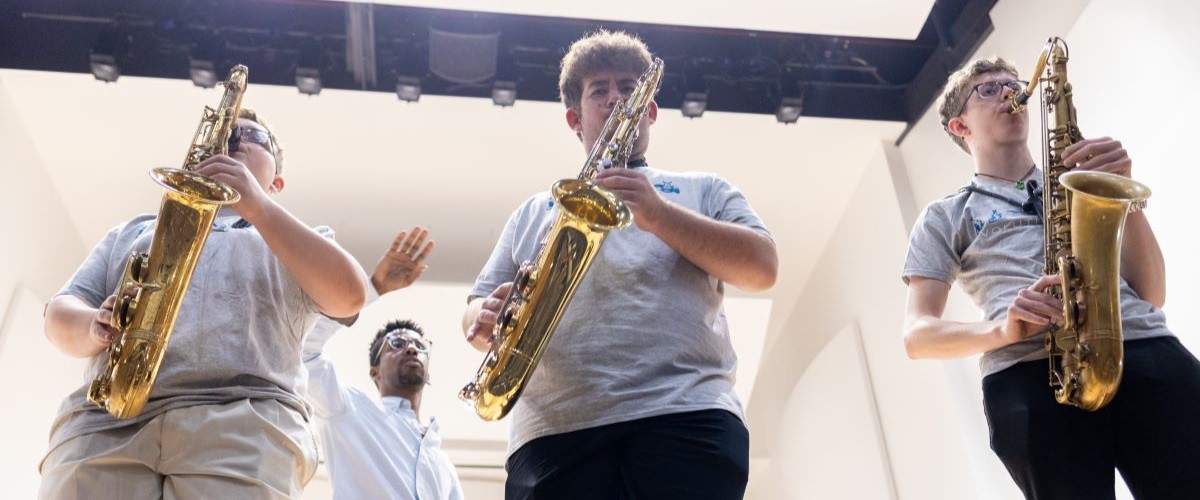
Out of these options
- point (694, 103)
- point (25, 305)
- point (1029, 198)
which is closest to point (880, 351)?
point (694, 103)

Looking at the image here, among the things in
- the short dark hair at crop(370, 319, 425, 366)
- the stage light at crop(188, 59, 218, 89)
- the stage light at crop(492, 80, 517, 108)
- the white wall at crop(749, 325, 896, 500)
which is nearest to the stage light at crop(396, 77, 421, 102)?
the stage light at crop(492, 80, 517, 108)

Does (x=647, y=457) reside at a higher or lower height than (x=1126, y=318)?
lower

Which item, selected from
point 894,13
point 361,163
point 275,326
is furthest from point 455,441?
point 275,326

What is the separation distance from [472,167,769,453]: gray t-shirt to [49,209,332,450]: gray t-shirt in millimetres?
601

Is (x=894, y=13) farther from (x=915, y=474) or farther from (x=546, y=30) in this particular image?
(x=915, y=474)

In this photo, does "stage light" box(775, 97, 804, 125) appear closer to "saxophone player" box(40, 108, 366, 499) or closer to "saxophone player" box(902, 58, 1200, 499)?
"saxophone player" box(902, 58, 1200, 499)

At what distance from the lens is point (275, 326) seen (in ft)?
7.34

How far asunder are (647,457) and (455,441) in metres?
5.39

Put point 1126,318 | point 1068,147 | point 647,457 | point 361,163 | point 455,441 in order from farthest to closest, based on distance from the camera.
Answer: point 455,441
point 361,163
point 1068,147
point 1126,318
point 647,457

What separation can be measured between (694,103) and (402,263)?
2.51 meters

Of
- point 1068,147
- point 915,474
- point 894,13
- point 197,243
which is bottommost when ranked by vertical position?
point 915,474

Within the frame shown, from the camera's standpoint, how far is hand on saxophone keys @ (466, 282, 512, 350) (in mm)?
2080

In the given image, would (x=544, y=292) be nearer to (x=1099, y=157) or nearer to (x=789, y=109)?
(x=1099, y=157)

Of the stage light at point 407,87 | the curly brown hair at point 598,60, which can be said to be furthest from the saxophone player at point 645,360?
the stage light at point 407,87
